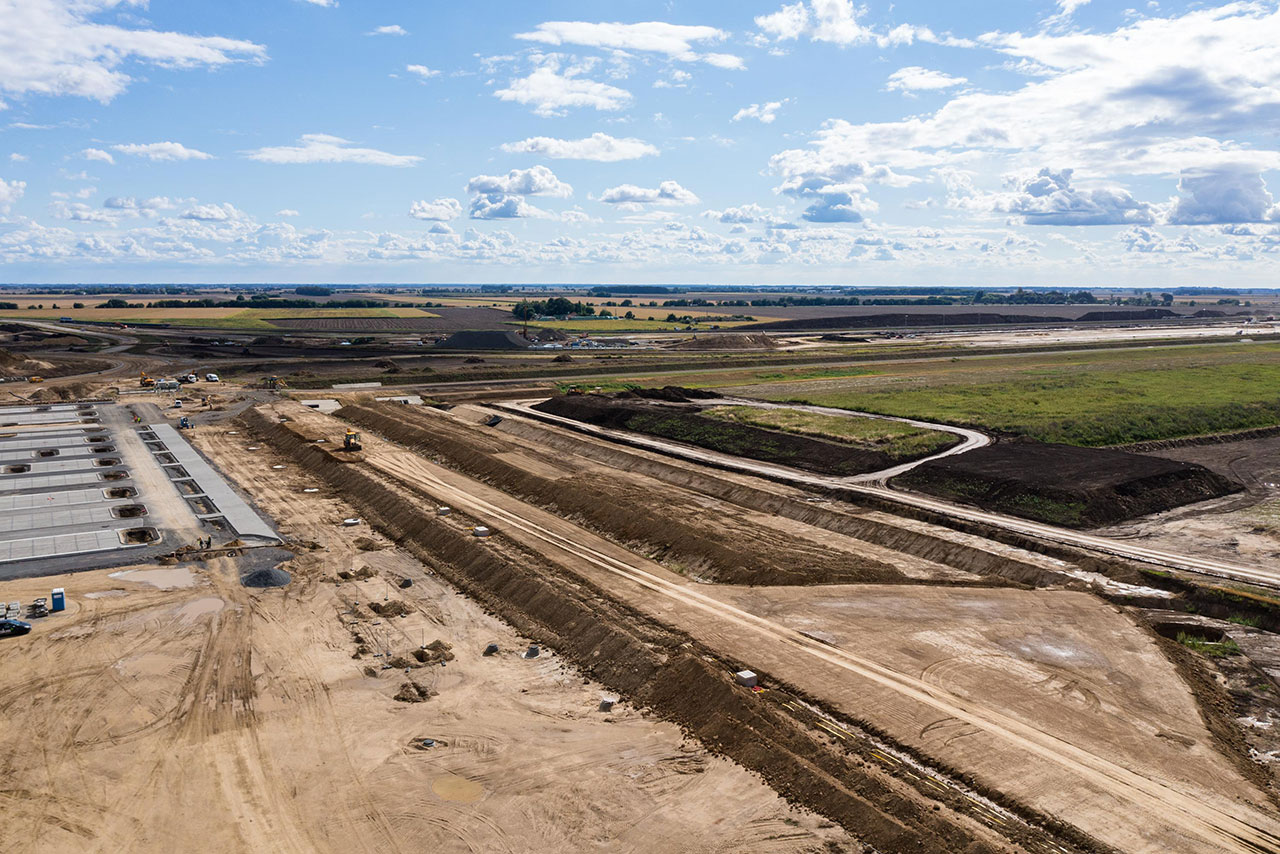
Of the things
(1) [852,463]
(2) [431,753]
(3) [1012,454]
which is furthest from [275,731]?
(3) [1012,454]

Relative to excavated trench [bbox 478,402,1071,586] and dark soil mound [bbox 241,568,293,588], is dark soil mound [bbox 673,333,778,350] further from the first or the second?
dark soil mound [bbox 241,568,293,588]

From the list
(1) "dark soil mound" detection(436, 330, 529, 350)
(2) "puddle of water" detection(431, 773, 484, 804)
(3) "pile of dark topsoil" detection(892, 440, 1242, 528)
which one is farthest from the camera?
(1) "dark soil mound" detection(436, 330, 529, 350)

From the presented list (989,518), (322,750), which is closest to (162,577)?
(322,750)

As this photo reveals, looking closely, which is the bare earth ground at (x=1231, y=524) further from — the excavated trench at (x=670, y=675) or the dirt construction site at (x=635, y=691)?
the excavated trench at (x=670, y=675)

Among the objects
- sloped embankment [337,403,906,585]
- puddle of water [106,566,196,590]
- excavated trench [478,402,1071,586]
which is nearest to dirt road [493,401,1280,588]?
excavated trench [478,402,1071,586]

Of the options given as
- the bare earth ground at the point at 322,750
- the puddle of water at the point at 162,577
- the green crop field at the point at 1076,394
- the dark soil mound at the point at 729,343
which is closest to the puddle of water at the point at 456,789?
the bare earth ground at the point at 322,750

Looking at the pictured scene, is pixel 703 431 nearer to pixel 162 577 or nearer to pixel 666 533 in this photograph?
pixel 666 533
